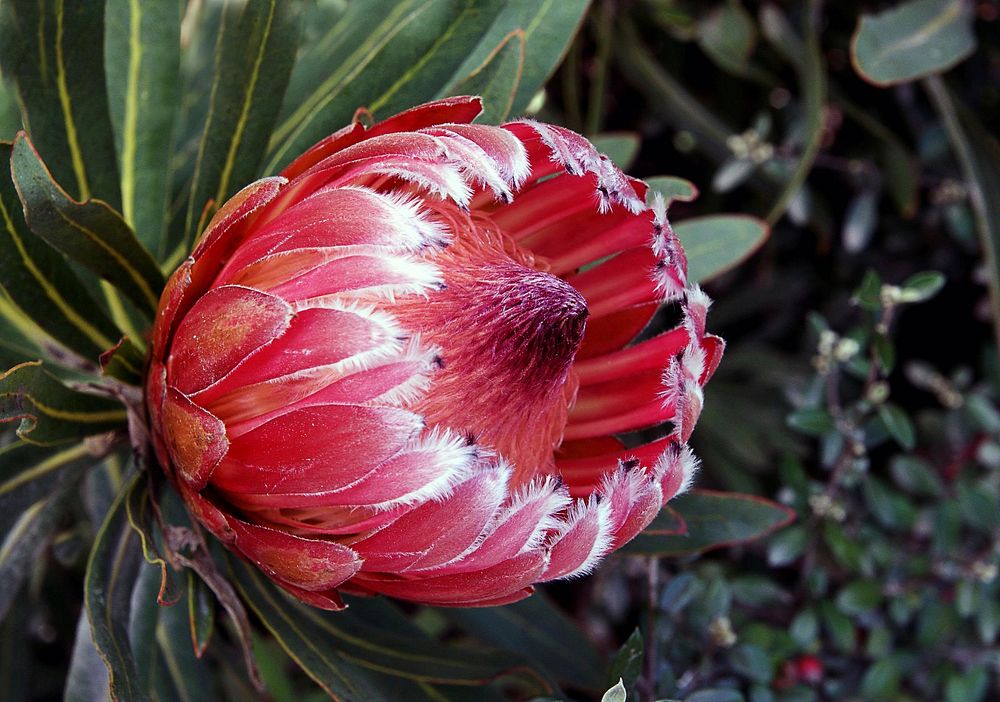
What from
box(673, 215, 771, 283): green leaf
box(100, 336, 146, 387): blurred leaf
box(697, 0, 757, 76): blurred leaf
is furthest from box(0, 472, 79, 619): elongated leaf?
box(697, 0, 757, 76): blurred leaf

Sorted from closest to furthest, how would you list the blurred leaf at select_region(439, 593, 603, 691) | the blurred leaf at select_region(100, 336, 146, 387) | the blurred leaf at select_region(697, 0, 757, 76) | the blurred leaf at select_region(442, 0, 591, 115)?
the blurred leaf at select_region(100, 336, 146, 387), the blurred leaf at select_region(442, 0, 591, 115), the blurred leaf at select_region(439, 593, 603, 691), the blurred leaf at select_region(697, 0, 757, 76)

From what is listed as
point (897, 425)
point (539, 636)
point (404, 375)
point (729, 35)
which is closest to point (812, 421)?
point (897, 425)

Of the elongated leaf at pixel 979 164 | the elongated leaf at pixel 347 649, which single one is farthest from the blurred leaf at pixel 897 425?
the elongated leaf at pixel 347 649

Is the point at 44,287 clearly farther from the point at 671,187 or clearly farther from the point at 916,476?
the point at 916,476

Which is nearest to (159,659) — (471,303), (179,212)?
(179,212)

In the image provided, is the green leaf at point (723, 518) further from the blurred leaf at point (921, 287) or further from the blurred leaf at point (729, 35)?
the blurred leaf at point (729, 35)

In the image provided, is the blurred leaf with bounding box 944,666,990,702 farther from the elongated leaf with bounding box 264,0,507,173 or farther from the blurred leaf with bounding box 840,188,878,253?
the elongated leaf with bounding box 264,0,507,173

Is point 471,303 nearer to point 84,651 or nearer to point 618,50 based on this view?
point 84,651

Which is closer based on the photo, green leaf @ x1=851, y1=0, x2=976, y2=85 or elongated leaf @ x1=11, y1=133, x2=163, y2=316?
elongated leaf @ x1=11, y1=133, x2=163, y2=316
